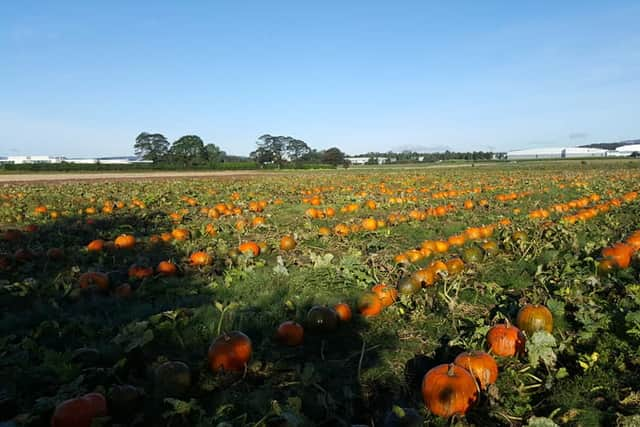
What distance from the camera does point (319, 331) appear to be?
409 centimetres

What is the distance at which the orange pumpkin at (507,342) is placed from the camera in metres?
3.47

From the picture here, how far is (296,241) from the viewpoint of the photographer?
7941 mm

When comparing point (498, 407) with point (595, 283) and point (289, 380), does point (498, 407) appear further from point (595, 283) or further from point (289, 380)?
point (595, 283)

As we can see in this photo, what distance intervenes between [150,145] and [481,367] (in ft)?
481

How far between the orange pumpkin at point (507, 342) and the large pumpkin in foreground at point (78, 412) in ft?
9.79

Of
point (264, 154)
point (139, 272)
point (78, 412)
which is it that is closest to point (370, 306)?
point (78, 412)

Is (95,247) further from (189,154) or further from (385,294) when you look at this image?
(189,154)

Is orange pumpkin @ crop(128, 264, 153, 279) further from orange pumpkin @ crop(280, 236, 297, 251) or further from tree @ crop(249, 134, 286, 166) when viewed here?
tree @ crop(249, 134, 286, 166)

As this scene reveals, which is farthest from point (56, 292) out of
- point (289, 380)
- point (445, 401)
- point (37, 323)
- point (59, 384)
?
point (445, 401)

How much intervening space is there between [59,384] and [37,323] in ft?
5.27

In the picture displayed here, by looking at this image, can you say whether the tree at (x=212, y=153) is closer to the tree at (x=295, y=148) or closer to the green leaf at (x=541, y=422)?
the tree at (x=295, y=148)

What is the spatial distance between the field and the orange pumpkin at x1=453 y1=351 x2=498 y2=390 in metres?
0.02

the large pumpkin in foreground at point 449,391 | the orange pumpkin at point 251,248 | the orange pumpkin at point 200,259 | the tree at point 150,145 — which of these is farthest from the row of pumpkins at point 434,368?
the tree at point 150,145

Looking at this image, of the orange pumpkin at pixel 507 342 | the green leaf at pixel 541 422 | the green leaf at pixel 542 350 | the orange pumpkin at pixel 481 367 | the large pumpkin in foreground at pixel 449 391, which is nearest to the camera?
the green leaf at pixel 541 422
